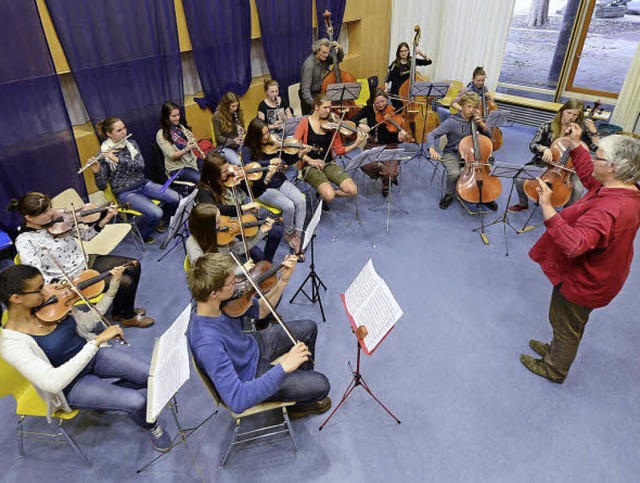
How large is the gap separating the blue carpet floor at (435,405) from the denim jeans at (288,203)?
520 mm

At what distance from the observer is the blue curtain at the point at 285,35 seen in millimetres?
5777

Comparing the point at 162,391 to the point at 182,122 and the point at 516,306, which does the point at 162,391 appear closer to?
the point at 516,306

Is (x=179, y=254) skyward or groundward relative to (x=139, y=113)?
groundward

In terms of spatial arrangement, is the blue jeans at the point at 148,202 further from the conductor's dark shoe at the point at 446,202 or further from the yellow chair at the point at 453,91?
the yellow chair at the point at 453,91

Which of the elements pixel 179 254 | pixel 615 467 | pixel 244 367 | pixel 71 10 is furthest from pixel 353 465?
pixel 71 10

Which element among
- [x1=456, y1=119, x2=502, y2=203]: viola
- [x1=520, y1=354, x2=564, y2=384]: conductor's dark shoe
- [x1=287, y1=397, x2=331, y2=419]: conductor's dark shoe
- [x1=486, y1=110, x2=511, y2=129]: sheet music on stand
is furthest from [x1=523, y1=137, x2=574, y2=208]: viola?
[x1=287, y1=397, x2=331, y2=419]: conductor's dark shoe

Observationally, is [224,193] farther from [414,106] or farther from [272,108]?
[414,106]

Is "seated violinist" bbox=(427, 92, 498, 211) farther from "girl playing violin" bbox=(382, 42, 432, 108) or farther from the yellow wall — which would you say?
the yellow wall

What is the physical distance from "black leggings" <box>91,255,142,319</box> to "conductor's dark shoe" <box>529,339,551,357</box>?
3.04 m

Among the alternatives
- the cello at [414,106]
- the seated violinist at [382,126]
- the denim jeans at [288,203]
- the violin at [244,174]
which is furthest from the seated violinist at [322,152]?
the cello at [414,106]

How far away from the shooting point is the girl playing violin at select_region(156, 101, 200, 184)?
439 cm

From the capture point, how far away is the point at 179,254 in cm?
434

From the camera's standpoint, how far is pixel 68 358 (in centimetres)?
238

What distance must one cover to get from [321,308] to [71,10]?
3.52 metres
